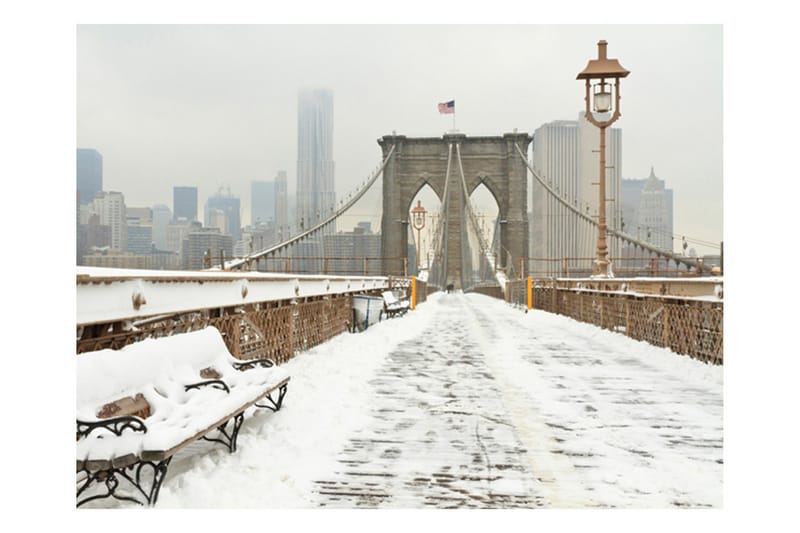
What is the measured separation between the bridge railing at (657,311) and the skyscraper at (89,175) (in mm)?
6065

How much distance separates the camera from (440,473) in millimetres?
3404

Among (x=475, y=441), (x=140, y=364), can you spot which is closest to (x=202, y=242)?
(x=140, y=364)

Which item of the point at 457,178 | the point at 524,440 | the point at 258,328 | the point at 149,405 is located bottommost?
the point at 524,440

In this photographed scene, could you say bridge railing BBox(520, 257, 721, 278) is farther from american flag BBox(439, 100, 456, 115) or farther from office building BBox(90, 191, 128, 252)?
american flag BBox(439, 100, 456, 115)

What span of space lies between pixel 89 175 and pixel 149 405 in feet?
7.00

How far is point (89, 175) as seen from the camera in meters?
4.70

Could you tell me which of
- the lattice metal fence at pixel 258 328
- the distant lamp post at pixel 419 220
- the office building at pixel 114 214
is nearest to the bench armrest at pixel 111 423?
the lattice metal fence at pixel 258 328

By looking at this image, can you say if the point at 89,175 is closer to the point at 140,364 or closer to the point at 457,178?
the point at 140,364

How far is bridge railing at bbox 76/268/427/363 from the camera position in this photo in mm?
3580

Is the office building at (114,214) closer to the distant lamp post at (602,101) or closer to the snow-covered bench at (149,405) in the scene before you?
the snow-covered bench at (149,405)

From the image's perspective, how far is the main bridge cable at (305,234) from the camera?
999 inches

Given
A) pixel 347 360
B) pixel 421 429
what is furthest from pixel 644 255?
pixel 421 429
